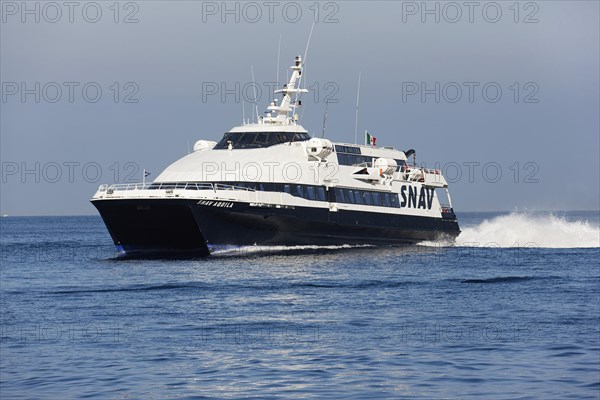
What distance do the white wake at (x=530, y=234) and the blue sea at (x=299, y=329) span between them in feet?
79.5

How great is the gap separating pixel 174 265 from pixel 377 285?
12.0m

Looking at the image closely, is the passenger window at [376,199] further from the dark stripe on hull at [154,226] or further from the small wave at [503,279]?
the small wave at [503,279]

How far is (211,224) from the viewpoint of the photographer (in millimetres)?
50406

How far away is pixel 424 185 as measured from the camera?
6712cm

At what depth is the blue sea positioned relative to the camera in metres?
20.0

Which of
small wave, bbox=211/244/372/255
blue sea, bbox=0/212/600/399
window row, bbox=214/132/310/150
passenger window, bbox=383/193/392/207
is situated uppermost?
window row, bbox=214/132/310/150

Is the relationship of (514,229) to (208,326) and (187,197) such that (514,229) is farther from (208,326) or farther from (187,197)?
(208,326)

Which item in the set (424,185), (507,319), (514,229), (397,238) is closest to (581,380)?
(507,319)

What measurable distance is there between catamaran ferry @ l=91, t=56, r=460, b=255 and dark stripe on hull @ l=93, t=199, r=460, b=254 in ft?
0.19

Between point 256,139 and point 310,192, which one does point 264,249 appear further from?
point 256,139

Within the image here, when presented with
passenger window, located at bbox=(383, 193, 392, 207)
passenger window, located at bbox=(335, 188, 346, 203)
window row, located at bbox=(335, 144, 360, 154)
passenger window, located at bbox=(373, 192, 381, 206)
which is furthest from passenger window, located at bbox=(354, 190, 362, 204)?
passenger window, located at bbox=(383, 193, 392, 207)

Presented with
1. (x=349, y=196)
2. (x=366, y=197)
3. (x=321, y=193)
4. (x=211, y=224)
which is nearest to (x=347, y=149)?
(x=366, y=197)

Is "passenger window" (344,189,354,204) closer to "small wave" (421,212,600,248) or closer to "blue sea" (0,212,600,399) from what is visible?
"blue sea" (0,212,600,399)

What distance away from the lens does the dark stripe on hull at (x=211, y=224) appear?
49.6 m
